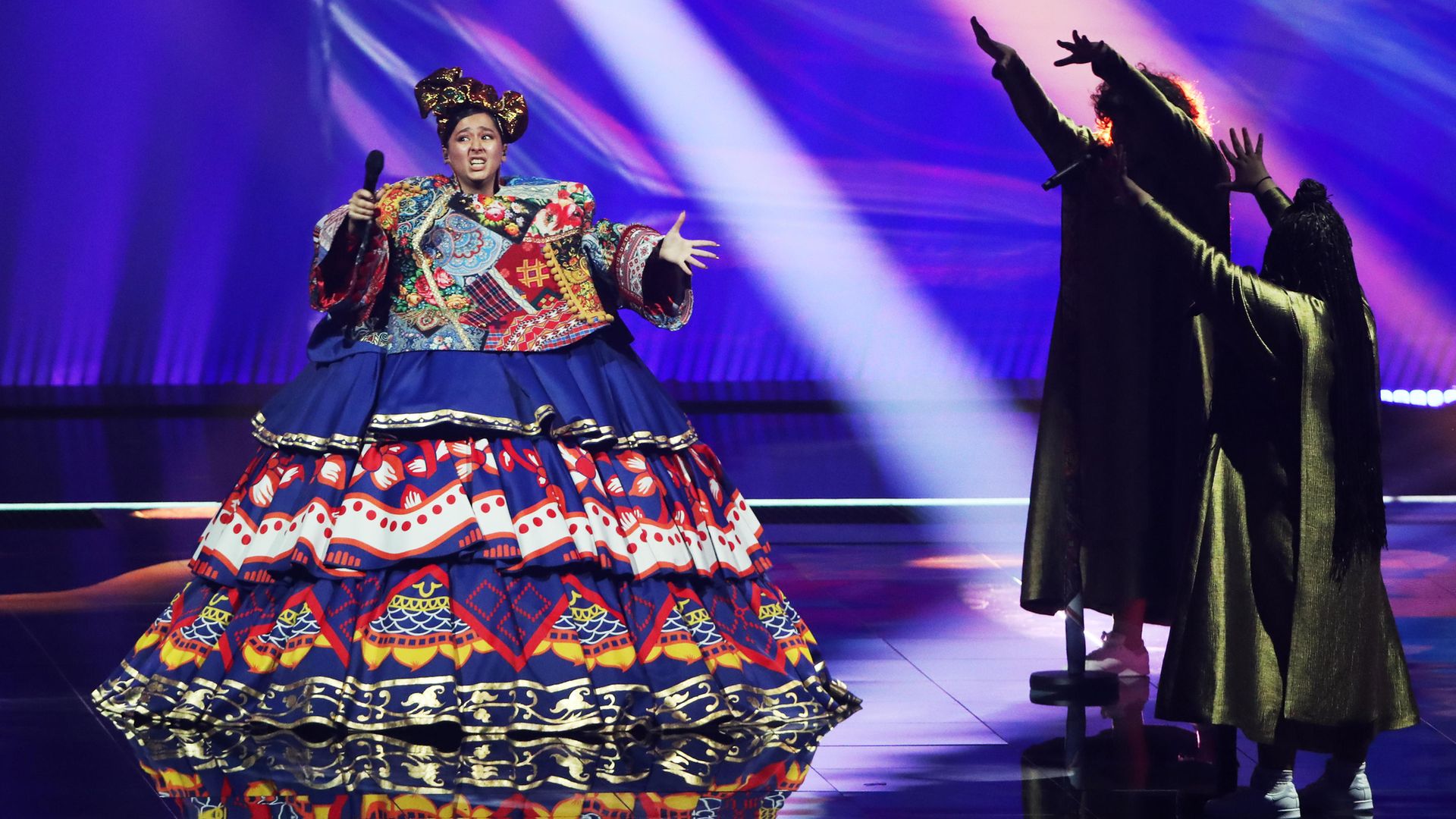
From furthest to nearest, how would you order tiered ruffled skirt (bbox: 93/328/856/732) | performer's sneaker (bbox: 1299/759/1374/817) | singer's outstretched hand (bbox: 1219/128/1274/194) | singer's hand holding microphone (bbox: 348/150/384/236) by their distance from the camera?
1. singer's hand holding microphone (bbox: 348/150/384/236)
2. tiered ruffled skirt (bbox: 93/328/856/732)
3. singer's outstretched hand (bbox: 1219/128/1274/194)
4. performer's sneaker (bbox: 1299/759/1374/817)

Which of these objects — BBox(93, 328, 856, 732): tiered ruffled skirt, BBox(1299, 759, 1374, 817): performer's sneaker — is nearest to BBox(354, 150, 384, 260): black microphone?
BBox(93, 328, 856, 732): tiered ruffled skirt

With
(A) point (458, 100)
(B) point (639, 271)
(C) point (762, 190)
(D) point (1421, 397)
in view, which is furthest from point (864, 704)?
(D) point (1421, 397)

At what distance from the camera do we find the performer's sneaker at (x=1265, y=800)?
4094mm

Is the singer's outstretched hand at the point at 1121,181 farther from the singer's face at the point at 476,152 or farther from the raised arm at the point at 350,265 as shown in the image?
the raised arm at the point at 350,265

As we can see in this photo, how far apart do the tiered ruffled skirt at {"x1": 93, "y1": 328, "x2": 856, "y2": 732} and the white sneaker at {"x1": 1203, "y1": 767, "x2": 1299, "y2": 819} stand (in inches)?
48.4

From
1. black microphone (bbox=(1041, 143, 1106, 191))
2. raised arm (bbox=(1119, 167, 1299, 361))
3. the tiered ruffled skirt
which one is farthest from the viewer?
the tiered ruffled skirt

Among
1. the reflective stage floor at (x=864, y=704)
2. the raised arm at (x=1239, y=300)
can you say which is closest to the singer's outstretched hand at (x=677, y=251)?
the reflective stage floor at (x=864, y=704)

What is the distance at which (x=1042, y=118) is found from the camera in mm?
5305

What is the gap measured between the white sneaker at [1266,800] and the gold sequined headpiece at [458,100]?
249cm

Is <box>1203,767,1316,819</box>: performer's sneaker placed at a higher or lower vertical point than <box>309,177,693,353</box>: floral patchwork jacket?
lower

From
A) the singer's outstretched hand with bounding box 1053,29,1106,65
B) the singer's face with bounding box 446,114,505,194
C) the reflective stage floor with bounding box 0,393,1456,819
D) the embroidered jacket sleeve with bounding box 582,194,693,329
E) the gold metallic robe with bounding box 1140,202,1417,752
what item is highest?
the singer's outstretched hand with bounding box 1053,29,1106,65

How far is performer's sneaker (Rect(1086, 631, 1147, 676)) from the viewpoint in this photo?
5.68 m

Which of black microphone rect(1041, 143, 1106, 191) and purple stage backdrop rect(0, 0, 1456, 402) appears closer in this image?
black microphone rect(1041, 143, 1106, 191)

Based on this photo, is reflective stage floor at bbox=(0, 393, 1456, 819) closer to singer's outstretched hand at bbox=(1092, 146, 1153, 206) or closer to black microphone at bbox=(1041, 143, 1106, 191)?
singer's outstretched hand at bbox=(1092, 146, 1153, 206)
